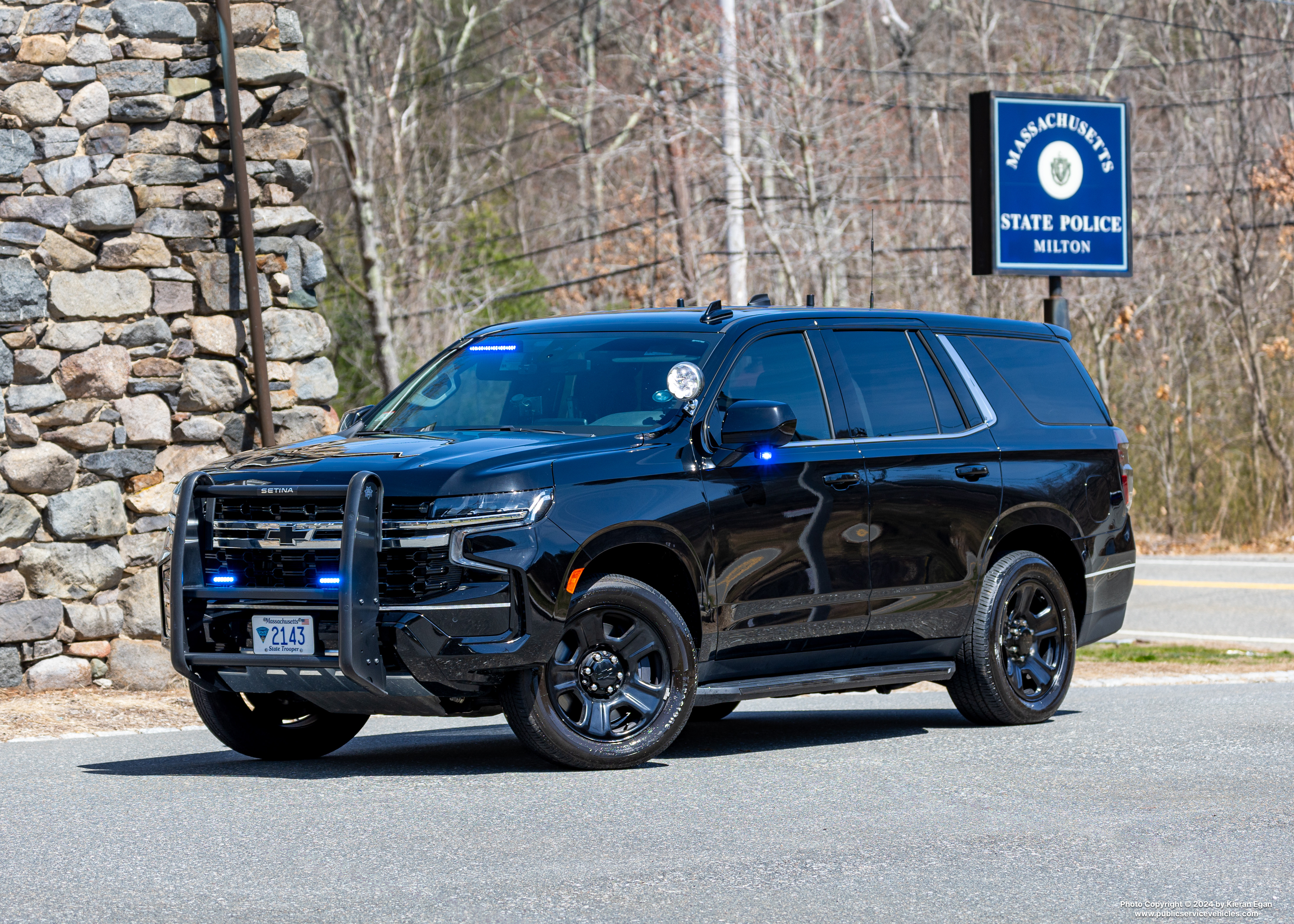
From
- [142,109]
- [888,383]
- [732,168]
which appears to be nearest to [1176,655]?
[888,383]

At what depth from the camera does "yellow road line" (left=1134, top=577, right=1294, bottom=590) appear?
875 inches

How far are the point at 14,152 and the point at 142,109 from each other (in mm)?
907

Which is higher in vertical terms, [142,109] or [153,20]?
[153,20]

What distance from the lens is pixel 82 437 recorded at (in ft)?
41.7

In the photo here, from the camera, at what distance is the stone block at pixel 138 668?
501 inches

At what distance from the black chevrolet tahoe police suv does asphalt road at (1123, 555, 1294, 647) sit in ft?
26.8

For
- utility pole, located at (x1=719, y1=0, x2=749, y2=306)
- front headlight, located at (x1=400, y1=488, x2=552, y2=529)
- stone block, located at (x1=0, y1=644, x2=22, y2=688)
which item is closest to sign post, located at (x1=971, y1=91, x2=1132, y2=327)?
utility pole, located at (x1=719, y1=0, x2=749, y2=306)

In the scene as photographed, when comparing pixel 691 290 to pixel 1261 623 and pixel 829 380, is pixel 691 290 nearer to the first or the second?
pixel 1261 623

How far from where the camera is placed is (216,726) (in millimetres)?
8633

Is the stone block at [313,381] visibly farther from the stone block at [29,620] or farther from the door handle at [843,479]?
the door handle at [843,479]

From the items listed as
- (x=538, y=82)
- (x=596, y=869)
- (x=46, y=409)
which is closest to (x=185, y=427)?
(x=46, y=409)

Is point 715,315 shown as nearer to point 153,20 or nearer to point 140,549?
point 140,549

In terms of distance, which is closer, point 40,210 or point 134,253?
point 40,210

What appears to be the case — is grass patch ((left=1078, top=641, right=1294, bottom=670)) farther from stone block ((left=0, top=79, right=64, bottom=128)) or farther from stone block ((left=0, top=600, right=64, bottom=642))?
stone block ((left=0, top=79, right=64, bottom=128))
